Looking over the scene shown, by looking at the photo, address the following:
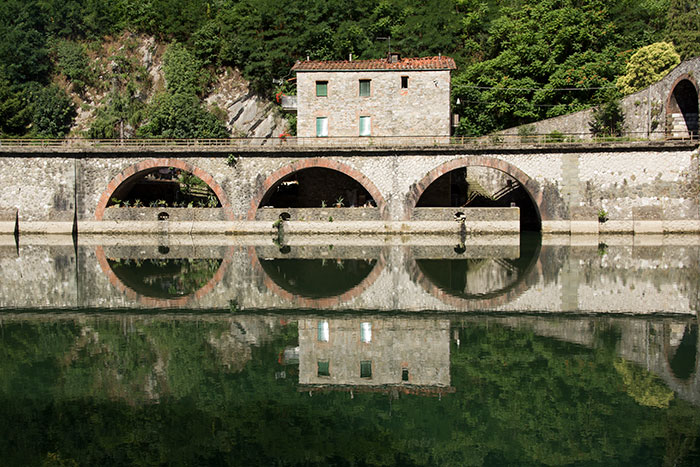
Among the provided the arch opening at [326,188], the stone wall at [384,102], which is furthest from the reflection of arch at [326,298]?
the arch opening at [326,188]

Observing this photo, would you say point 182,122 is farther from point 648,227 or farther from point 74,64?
point 648,227

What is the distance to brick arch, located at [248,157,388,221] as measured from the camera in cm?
3512

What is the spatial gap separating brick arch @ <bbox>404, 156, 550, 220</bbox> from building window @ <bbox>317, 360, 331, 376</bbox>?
74.6ft

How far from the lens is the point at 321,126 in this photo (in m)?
37.7

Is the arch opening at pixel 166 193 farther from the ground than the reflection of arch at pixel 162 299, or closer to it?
farther from the ground

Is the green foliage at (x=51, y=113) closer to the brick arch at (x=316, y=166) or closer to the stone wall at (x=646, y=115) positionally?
the brick arch at (x=316, y=166)

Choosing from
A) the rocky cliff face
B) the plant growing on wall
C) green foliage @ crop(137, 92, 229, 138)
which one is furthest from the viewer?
the rocky cliff face

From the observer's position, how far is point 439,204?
38.5m

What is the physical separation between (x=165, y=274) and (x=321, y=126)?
17221 mm

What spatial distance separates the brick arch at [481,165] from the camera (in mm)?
34375

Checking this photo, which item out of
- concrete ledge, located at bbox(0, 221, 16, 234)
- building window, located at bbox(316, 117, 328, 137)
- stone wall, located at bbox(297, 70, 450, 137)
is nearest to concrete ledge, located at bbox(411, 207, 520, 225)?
stone wall, located at bbox(297, 70, 450, 137)

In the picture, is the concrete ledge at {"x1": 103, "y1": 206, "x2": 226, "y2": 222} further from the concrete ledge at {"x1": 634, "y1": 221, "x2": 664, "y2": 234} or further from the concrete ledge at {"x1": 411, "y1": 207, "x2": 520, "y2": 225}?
the concrete ledge at {"x1": 634, "y1": 221, "x2": 664, "y2": 234}

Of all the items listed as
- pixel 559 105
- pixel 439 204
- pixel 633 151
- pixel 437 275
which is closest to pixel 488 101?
pixel 559 105

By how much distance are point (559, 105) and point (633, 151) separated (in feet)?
27.3
